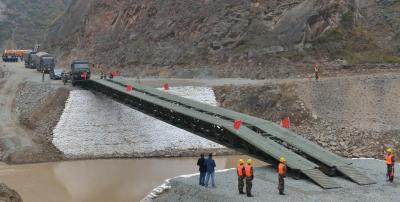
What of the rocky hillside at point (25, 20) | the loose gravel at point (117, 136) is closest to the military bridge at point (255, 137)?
the loose gravel at point (117, 136)

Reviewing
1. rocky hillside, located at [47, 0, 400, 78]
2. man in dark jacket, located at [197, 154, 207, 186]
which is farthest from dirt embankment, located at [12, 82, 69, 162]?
man in dark jacket, located at [197, 154, 207, 186]

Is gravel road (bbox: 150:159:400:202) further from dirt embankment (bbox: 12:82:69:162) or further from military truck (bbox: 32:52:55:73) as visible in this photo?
military truck (bbox: 32:52:55:73)

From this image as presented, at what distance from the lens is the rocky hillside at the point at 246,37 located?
42.4 m

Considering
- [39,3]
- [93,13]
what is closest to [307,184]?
[93,13]

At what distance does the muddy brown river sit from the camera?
25.6 m

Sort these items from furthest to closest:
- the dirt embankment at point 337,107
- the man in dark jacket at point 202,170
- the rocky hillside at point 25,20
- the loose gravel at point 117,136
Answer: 1. the rocky hillside at point 25,20
2. the loose gravel at point 117,136
3. the dirt embankment at point 337,107
4. the man in dark jacket at point 202,170

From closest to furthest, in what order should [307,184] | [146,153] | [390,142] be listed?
[307,184] → [390,142] → [146,153]

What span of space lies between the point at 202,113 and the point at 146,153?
21.3 ft

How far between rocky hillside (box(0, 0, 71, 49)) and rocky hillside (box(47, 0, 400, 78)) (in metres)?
35.1

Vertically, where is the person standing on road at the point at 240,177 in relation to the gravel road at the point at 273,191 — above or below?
above

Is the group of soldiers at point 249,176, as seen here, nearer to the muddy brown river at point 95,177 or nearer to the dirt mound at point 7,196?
the dirt mound at point 7,196

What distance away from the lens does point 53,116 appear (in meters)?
34.8

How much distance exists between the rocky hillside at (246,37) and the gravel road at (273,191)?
70.7ft

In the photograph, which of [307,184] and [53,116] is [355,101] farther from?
[53,116]
